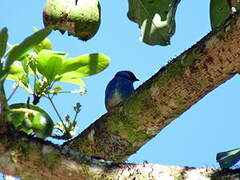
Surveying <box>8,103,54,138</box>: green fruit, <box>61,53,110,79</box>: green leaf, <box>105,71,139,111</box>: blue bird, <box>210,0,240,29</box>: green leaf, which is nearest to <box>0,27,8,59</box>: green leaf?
<box>8,103,54,138</box>: green fruit

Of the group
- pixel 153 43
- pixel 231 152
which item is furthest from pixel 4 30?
pixel 153 43

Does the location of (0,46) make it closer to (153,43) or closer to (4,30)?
(4,30)

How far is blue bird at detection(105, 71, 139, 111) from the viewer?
11.3 ft

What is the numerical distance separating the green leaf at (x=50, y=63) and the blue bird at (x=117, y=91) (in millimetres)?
1287

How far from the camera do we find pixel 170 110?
2.34 meters

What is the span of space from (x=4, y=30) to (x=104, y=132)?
31.1 inches

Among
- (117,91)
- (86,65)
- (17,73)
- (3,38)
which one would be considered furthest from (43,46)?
(117,91)

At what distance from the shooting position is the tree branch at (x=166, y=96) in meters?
2.14

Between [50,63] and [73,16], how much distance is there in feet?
0.92

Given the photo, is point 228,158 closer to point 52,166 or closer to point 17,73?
point 52,166

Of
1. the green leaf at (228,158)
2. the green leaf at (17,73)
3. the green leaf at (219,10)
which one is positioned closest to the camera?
the green leaf at (228,158)

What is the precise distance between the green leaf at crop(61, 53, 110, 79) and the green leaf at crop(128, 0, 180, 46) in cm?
66

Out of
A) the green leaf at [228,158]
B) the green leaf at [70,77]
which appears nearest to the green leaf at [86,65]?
the green leaf at [70,77]

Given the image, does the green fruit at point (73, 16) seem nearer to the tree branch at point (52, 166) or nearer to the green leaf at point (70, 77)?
the green leaf at point (70, 77)
